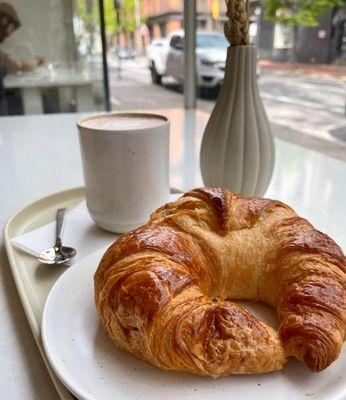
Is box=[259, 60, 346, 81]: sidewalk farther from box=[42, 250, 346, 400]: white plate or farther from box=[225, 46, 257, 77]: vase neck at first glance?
box=[42, 250, 346, 400]: white plate

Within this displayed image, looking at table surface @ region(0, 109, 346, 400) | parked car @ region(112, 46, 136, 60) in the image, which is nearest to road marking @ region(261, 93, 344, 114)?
table surface @ region(0, 109, 346, 400)

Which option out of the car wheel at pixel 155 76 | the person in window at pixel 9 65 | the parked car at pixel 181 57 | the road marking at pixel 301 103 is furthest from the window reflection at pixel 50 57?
the road marking at pixel 301 103

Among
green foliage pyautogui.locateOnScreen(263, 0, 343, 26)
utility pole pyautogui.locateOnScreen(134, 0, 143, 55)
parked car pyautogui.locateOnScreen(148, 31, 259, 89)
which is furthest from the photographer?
utility pole pyautogui.locateOnScreen(134, 0, 143, 55)

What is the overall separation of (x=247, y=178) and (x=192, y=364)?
0.44m

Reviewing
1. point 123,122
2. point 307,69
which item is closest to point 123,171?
point 123,122

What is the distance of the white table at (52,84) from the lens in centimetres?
285

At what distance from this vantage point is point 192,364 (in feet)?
1.15

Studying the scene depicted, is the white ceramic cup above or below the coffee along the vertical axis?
below

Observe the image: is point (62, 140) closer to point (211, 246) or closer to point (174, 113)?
point (174, 113)

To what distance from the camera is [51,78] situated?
2.97 meters

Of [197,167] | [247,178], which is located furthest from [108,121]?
[197,167]

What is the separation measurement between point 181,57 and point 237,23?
213 centimetres

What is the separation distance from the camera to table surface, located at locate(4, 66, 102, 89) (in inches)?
112

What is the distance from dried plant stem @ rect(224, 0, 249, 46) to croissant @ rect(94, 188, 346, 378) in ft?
0.95
